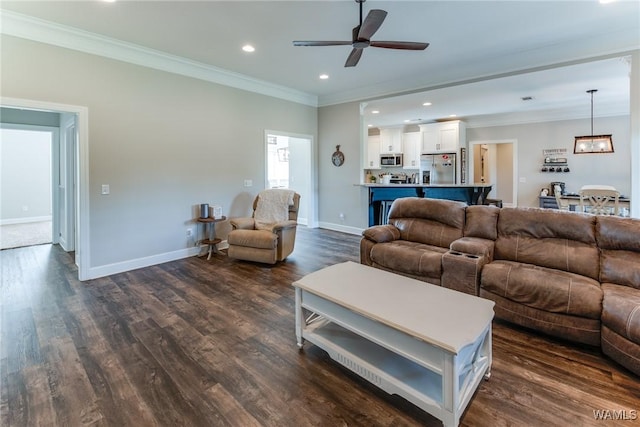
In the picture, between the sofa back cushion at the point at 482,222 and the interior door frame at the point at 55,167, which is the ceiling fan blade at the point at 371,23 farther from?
the interior door frame at the point at 55,167

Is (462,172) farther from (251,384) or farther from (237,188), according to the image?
(251,384)

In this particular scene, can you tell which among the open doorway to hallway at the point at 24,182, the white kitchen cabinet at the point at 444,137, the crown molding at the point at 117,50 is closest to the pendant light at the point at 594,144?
the white kitchen cabinet at the point at 444,137

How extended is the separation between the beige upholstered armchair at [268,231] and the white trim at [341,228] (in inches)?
78.8

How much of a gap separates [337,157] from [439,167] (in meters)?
3.32

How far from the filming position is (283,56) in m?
4.29

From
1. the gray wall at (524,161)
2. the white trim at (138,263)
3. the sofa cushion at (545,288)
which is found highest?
the gray wall at (524,161)

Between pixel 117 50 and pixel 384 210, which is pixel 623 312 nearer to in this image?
pixel 384 210

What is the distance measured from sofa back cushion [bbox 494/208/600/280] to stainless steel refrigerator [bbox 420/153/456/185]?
5.24m

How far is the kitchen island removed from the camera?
16.6ft

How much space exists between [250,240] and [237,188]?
1482mm

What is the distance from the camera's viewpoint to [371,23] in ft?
8.33

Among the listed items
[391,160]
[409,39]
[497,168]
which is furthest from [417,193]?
[497,168]

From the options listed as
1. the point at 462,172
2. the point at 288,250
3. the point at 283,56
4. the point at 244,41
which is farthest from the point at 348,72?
the point at 462,172

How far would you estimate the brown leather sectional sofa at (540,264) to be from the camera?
2.09m
